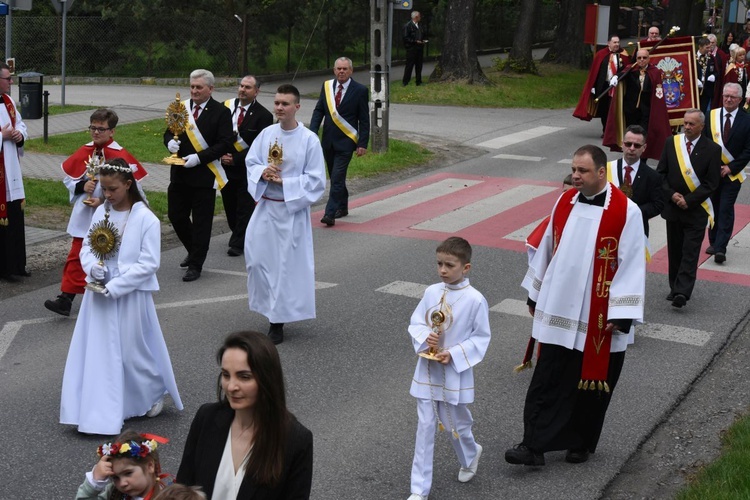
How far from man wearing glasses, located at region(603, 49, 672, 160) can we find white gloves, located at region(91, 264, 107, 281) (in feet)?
40.5

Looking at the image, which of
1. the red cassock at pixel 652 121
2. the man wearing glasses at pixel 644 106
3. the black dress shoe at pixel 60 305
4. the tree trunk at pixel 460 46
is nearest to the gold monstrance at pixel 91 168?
the black dress shoe at pixel 60 305

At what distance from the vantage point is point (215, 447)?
12.8 ft

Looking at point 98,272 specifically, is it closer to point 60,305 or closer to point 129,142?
point 60,305

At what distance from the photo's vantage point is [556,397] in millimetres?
6941

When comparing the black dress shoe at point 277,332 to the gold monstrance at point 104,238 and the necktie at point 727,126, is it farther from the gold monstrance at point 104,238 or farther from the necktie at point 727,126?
the necktie at point 727,126

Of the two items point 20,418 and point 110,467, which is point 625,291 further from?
point 20,418

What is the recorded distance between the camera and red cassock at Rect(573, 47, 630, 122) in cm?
2136

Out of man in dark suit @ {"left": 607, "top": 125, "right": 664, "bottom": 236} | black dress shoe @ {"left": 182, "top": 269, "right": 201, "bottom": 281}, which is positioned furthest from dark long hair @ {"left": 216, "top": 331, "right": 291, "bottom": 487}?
black dress shoe @ {"left": 182, "top": 269, "right": 201, "bottom": 281}

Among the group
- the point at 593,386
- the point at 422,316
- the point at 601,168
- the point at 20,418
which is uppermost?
the point at 601,168

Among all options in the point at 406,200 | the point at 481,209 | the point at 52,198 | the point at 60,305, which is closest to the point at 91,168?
the point at 60,305

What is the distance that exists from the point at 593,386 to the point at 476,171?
40.1 ft

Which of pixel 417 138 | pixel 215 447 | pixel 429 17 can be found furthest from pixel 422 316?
pixel 429 17

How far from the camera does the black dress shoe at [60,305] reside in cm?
985

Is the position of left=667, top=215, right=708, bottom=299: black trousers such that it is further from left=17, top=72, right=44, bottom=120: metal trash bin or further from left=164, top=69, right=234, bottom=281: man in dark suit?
left=17, top=72, right=44, bottom=120: metal trash bin
